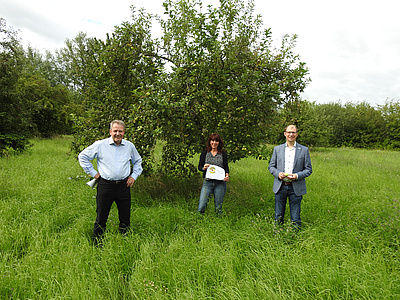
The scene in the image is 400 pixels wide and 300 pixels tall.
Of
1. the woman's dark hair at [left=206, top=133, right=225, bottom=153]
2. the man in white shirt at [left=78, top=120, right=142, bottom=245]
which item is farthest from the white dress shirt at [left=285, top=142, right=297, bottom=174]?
the man in white shirt at [left=78, top=120, right=142, bottom=245]

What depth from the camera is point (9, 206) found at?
5.12 m

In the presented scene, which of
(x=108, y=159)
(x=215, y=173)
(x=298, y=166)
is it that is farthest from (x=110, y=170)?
(x=298, y=166)

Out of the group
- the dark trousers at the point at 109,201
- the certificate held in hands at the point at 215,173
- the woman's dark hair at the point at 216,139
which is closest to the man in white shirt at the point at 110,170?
the dark trousers at the point at 109,201

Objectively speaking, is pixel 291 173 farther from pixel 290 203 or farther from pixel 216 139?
pixel 216 139

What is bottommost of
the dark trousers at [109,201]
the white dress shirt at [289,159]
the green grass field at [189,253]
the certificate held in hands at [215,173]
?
the green grass field at [189,253]

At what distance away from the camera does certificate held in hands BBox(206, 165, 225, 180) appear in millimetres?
4414

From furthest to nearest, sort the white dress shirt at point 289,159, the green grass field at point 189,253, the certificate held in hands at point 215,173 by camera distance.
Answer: the certificate held in hands at point 215,173 → the white dress shirt at point 289,159 → the green grass field at point 189,253

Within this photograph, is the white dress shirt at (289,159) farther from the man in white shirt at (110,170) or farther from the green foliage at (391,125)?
the green foliage at (391,125)

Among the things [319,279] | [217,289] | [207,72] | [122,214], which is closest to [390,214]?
[319,279]

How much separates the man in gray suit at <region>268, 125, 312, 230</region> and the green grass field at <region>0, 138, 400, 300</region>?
344mm

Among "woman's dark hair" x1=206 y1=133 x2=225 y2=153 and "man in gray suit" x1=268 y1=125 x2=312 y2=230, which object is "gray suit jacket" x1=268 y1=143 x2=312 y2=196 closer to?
"man in gray suit" x1=268 y1=125 x2=312 y2=230

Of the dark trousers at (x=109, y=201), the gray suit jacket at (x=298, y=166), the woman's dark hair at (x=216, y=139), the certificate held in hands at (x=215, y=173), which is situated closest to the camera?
the dark trousers at (x=109, y=201)

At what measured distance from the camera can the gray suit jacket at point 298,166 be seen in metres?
3.95

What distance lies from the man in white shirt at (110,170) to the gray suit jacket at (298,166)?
246cm
